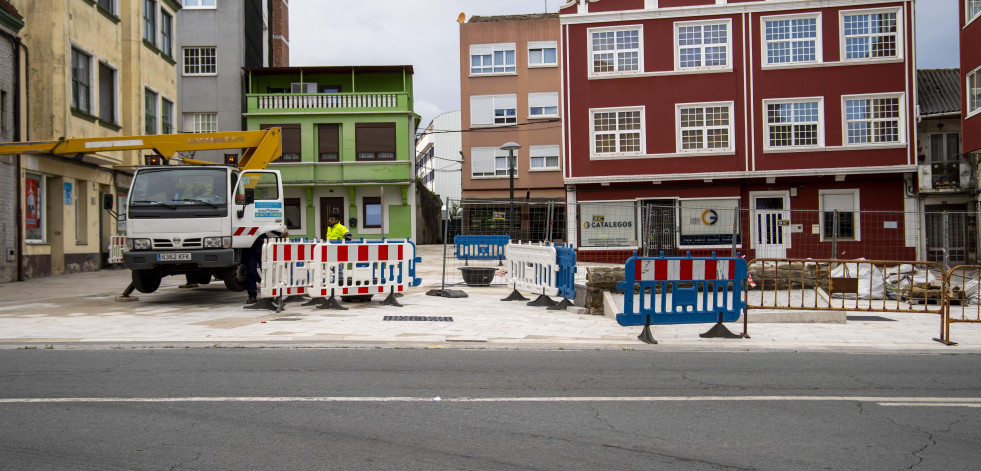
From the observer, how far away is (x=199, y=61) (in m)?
37.9

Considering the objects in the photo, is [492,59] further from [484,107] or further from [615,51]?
[615,51]

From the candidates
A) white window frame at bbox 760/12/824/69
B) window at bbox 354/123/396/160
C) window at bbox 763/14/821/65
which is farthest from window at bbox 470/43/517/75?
window at bbox 763/14/821/65

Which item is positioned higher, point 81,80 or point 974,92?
point 81,80

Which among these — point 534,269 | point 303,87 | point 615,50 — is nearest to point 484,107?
point 303,87

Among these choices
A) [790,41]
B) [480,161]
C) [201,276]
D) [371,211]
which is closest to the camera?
[201,276]

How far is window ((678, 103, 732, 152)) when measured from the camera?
26016mm

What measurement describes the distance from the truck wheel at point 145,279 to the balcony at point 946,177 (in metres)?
28.4

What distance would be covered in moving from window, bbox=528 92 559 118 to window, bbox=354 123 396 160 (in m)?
7.40

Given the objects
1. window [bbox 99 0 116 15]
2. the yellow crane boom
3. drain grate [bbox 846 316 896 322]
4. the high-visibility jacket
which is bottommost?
drain grate [bbox 846 316 896 322]

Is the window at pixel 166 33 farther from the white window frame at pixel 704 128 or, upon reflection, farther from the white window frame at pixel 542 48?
the white window frame at pixel 704 128

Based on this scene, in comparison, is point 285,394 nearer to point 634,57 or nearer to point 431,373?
point 431,373

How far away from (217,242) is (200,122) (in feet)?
90.5

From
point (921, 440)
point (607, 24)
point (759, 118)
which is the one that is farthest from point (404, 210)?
point (921, 440)

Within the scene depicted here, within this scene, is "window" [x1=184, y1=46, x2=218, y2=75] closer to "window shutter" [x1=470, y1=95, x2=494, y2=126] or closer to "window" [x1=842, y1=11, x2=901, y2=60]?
"window shutter" [x1=470, y1=95, x2=494, y2=126]
